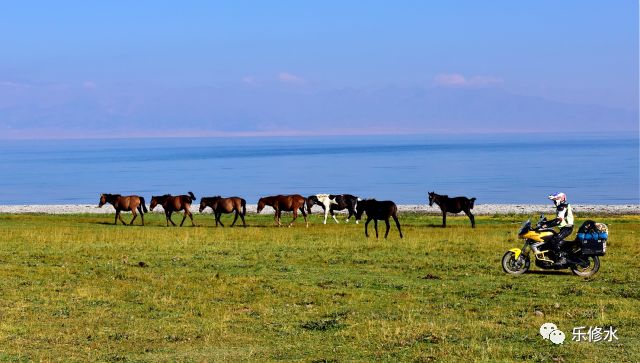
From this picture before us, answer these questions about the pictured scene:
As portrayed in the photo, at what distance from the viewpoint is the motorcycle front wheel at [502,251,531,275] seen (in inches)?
824

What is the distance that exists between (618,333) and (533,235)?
623 centimetres

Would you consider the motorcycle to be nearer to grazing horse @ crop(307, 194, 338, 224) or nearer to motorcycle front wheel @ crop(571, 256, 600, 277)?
motorcycle front wheel @ crop(571, 256, 600, 277)

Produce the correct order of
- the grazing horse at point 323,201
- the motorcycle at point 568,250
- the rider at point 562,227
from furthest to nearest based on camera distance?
the grazing horse at point 323,201, the rider at point 562,227, the motorcycle at point 568,250

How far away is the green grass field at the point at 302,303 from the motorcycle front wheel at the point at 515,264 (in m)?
0.28

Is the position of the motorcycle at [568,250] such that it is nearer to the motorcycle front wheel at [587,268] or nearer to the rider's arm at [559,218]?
the motorcycle front wheel at [587,268]

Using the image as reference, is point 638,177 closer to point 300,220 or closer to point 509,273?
point 300,220

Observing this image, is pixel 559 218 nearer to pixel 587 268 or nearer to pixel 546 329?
pixel 587 268

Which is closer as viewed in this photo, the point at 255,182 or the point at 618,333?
the point at 618,333

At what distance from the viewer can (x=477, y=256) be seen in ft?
82.4

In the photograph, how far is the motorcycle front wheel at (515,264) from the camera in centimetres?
2094

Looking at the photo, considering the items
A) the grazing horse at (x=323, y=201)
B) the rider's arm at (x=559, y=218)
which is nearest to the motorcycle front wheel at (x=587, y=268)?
the rider's arm at (x=559, y=218)

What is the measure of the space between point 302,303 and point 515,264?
606cm

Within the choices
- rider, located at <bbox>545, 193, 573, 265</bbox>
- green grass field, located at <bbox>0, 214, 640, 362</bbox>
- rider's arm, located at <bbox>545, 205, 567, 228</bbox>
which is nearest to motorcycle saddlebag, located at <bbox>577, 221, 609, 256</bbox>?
rider, located at <bbox>545, 193, 573, 265</bbox>

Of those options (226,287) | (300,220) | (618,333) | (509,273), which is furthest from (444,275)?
(300,220)
